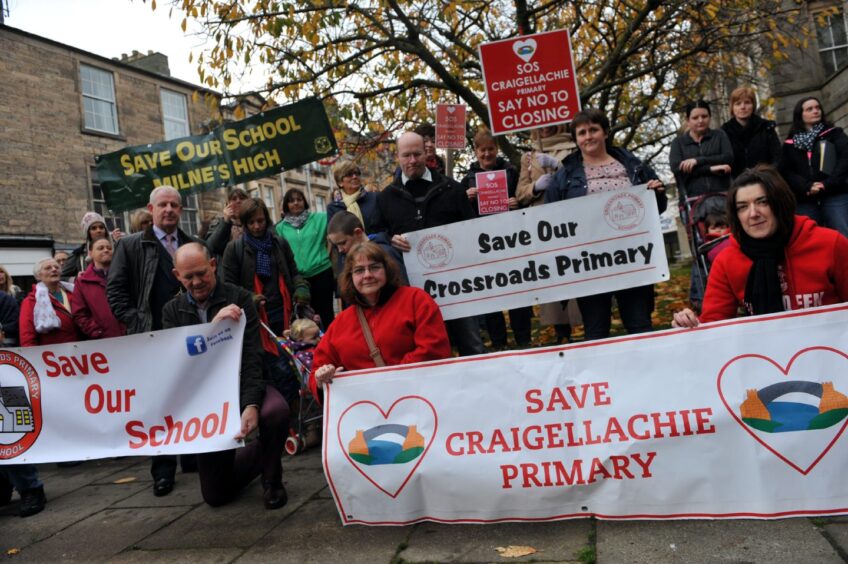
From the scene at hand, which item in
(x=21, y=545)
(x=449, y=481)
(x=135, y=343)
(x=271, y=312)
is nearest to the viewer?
(x=449, y=481)

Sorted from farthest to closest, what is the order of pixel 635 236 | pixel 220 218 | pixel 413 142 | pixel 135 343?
pixel 220 218
pixel 413 142
pixel 635 236
pixel 135 343

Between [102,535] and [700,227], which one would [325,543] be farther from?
[700,227]

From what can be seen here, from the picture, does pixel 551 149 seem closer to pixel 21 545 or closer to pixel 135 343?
pixel 135 343

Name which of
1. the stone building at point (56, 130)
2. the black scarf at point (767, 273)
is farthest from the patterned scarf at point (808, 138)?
the stone building at point (56, 130)

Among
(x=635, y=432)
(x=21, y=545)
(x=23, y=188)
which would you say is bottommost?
(x=21, y=545)

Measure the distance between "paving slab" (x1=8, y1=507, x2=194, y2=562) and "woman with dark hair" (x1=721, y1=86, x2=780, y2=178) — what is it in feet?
18.6

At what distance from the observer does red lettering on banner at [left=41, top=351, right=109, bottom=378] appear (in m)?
4.42

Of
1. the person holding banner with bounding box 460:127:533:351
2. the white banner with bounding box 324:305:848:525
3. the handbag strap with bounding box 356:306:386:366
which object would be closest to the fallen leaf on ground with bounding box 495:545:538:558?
the white banner with bounding box 324:305:848:525

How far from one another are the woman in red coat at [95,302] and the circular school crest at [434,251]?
2615mm

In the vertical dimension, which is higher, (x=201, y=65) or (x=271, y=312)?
(x=201, y=65)

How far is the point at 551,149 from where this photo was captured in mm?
6379

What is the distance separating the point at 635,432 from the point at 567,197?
2.29m

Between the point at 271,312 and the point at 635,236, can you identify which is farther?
the point at 271,312

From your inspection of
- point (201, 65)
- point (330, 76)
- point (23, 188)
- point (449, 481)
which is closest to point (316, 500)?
point (449, 481)
